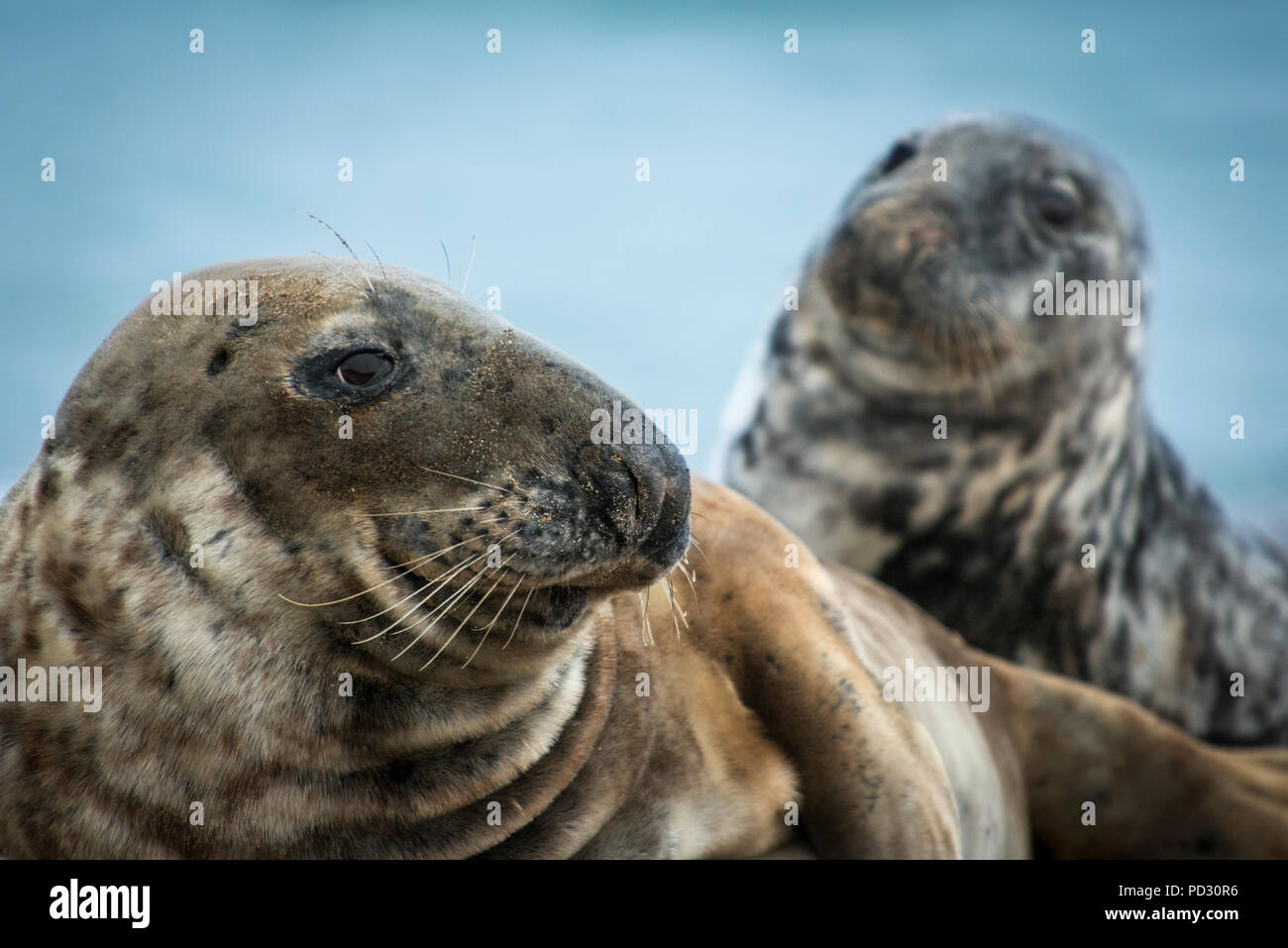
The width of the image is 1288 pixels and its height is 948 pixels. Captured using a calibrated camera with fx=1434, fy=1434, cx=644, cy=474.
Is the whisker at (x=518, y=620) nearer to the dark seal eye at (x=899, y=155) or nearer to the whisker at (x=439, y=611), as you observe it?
the whisker at (x=439, y=611)

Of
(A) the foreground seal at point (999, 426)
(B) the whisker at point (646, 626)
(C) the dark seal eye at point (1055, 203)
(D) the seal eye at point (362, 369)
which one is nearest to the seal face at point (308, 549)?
(D) the seal eye at point (362, 369)

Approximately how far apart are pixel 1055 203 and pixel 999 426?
0.61 meters

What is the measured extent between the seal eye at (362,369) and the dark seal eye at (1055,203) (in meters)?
2.56

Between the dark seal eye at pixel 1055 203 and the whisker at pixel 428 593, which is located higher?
the dark seal eye at pixel 1055 203

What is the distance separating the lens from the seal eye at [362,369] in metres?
1.68

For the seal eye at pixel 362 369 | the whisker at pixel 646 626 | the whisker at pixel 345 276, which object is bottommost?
the whisker at pixel 646 626

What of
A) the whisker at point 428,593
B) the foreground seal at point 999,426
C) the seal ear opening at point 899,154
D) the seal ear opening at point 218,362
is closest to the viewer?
the whisker at point 428,593

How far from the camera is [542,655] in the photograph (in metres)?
1.75

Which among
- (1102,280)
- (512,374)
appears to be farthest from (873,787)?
(1102,280)

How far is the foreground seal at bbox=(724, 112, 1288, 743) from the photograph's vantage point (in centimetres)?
370

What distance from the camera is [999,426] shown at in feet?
12.5

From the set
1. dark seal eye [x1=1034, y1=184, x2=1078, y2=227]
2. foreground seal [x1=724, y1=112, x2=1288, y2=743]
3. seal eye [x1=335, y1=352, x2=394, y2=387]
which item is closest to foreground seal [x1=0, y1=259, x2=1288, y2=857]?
seal eye [x1=335, y1=352, x2=394, y2=387]

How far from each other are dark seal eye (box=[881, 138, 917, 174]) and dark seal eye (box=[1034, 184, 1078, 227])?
366 millimetres

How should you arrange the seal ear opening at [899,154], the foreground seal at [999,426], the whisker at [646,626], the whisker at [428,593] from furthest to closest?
the seal ear opening at [899,154]
the foreground seal at [999,426]
the whisker at [646,626]
the whisker at [428,593]
